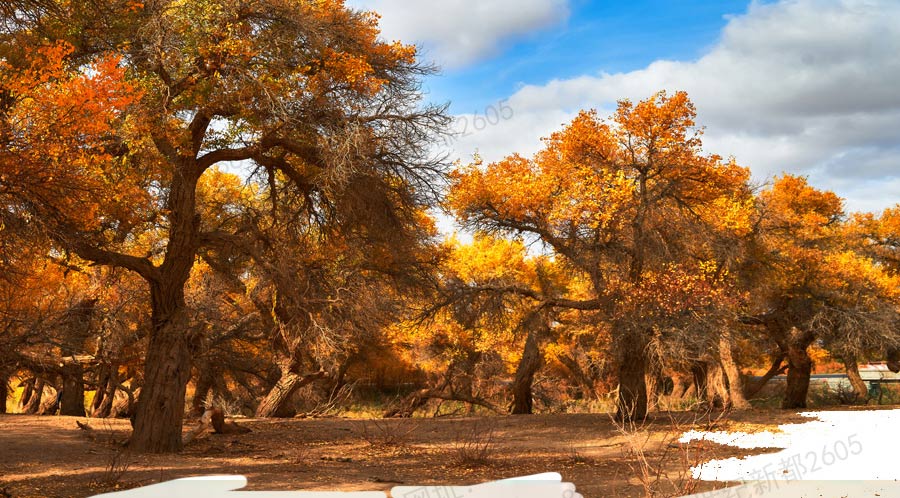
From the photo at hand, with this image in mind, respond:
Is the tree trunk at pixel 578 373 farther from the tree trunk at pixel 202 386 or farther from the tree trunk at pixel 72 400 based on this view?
the tree trunk at pixel 72 400

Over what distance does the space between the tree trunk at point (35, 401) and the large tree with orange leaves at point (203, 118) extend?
428 inches

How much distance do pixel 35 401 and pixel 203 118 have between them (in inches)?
561

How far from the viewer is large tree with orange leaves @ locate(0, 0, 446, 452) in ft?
35.8

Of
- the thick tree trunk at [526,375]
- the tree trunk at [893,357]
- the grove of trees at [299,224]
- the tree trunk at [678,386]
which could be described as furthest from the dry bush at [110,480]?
the tree trunk at [678,386]

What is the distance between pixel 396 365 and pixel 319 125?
19.9m

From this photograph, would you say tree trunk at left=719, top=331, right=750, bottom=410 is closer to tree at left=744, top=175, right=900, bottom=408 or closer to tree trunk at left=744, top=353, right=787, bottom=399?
tree at left=744, top=175, right=900, bottom=408

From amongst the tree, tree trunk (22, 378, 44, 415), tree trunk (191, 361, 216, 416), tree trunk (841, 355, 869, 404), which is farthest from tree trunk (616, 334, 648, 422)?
tree trunk (22, 378, 44, 415)

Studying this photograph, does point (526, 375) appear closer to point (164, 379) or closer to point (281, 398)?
point (281, 398)

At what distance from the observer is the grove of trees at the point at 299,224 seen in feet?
33.7

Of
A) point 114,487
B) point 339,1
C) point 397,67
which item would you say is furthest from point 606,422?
point 114,487

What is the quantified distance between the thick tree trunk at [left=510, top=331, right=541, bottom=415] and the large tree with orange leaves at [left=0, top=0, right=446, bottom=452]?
931cm

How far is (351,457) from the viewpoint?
40.1 feet

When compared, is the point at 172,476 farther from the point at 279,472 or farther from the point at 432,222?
the point at 432,222

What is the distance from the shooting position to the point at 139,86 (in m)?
11.5
